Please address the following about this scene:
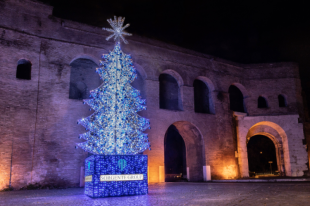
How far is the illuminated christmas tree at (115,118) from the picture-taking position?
29.3 ft

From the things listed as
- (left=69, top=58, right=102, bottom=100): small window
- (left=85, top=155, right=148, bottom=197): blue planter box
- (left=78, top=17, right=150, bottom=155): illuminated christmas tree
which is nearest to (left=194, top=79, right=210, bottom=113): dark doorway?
(left=69, top=58, right=102, bottom=100): small window

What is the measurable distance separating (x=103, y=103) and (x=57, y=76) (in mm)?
4845

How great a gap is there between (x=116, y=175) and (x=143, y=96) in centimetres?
744

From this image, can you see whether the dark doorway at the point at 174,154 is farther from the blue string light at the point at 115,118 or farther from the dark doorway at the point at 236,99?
the blue string light at the point at 115,118

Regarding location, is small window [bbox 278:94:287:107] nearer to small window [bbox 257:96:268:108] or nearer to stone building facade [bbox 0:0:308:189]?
stone building facade [bbox 0:0:308:189]

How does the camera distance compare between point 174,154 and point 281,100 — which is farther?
point 174,154

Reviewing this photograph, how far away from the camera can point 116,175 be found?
26.9ft

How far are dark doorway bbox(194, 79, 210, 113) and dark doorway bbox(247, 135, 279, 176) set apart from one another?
11487 millimetres

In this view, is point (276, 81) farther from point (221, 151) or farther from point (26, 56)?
point (26, 56)

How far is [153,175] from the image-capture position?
1414cm

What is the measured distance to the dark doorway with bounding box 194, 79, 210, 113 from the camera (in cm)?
1880

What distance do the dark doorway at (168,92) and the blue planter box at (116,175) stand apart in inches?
362

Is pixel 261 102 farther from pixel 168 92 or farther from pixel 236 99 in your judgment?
pixel 168 92

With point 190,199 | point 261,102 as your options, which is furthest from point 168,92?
point 190,199
